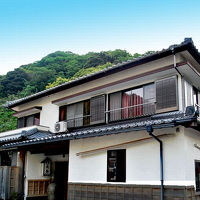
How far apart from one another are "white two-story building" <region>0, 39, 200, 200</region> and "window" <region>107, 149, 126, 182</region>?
0.04m

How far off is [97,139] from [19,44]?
12.7 m

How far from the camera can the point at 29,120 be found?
1762 centimetres

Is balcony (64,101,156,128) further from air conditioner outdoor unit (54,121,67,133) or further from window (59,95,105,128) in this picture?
air conditioner outdoor unit (54,121,67,133)

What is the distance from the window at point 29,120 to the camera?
16.9 m

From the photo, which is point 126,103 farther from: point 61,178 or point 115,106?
point 61,178

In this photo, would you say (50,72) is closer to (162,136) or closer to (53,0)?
(53,0)

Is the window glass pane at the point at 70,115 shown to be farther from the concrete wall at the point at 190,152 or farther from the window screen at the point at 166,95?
the concrete wall at the point at 190,152

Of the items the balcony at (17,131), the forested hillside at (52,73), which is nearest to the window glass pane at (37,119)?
the balcony at (17,131)

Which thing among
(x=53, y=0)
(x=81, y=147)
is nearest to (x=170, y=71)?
(x=81, y=147)

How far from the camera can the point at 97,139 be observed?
10.8 meters

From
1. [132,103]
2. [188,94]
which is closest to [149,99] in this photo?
[132,103]

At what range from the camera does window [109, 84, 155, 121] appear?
35.5 ft

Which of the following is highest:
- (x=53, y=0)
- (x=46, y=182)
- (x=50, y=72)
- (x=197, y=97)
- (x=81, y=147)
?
(x=50, y=72)

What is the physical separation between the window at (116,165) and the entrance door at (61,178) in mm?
4463
